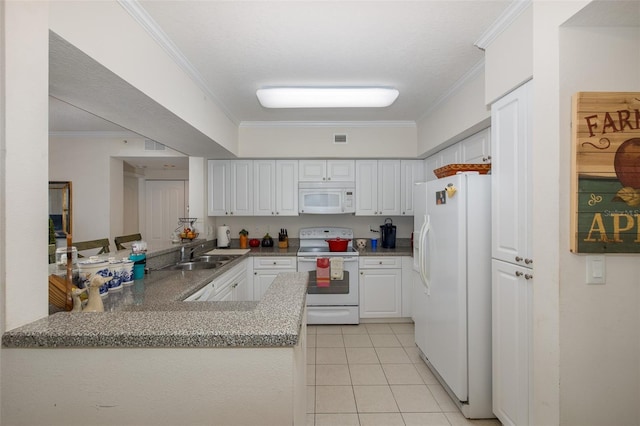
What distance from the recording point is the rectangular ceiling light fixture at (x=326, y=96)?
2.52m

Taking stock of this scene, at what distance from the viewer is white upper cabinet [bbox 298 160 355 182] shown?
393cm

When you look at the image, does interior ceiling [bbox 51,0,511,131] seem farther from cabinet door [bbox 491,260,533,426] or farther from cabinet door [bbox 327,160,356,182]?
cabinet door [bbox 491,260,533,426]

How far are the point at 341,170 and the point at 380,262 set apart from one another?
1302mm

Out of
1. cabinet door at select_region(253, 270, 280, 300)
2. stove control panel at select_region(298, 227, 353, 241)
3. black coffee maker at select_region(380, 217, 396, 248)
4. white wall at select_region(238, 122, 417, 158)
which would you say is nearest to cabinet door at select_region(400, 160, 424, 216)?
white wall at select_region(238, 122, 417, 158)

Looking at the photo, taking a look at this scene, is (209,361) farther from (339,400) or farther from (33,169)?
(339,400)

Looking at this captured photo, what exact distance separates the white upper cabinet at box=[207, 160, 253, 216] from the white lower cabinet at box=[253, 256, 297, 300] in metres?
0.72

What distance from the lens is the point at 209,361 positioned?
92 cm

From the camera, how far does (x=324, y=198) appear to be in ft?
12.8

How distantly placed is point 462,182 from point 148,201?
5830mm

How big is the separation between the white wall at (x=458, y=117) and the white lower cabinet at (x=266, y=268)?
2.15 meters

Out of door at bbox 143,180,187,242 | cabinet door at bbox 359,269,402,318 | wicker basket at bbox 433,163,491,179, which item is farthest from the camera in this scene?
door at bbox 143,180,187,242

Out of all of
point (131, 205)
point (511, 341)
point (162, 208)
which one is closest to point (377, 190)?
point (511, 341)

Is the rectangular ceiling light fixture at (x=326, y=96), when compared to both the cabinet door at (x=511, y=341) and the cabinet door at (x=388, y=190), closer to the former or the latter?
the cabinet door at (x=388, y=190)

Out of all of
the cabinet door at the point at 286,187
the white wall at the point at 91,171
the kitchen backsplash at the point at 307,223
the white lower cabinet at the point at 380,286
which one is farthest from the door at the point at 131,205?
the white lower cabinet at the point at 380,286
